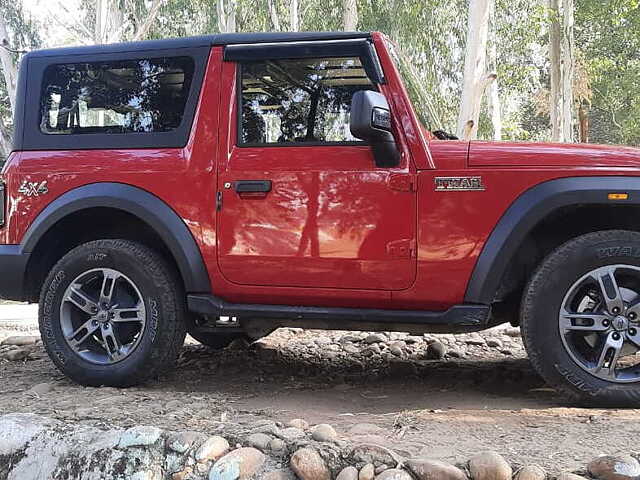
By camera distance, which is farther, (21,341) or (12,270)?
(21,341)

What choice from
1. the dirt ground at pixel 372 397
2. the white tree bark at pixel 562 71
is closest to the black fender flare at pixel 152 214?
the dirt ground at pixel 372 397

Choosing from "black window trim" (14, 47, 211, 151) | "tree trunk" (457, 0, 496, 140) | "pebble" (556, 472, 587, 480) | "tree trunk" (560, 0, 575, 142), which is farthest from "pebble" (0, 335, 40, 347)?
"tree trunk" (560, 0, 575, 142)

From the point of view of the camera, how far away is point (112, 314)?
4.01 m

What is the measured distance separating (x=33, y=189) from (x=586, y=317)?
3.40m

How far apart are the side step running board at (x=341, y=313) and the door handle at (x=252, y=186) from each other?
0.69 metres

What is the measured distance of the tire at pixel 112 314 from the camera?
3961mm

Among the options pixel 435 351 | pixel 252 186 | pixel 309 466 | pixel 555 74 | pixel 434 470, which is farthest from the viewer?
pixel 555 74

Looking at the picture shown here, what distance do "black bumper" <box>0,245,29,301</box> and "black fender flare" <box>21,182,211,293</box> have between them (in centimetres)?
30

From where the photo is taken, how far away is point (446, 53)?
22688 mm

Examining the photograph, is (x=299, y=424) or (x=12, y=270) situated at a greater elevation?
(x=12, y=270)

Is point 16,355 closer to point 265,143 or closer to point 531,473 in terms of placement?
point 265,143

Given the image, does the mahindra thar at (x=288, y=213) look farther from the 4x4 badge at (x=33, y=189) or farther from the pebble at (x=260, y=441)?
the pebble at (x=260, y=441)

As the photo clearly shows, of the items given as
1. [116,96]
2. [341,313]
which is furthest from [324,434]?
[116,96]

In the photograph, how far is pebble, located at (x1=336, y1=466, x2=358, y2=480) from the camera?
2.62m
